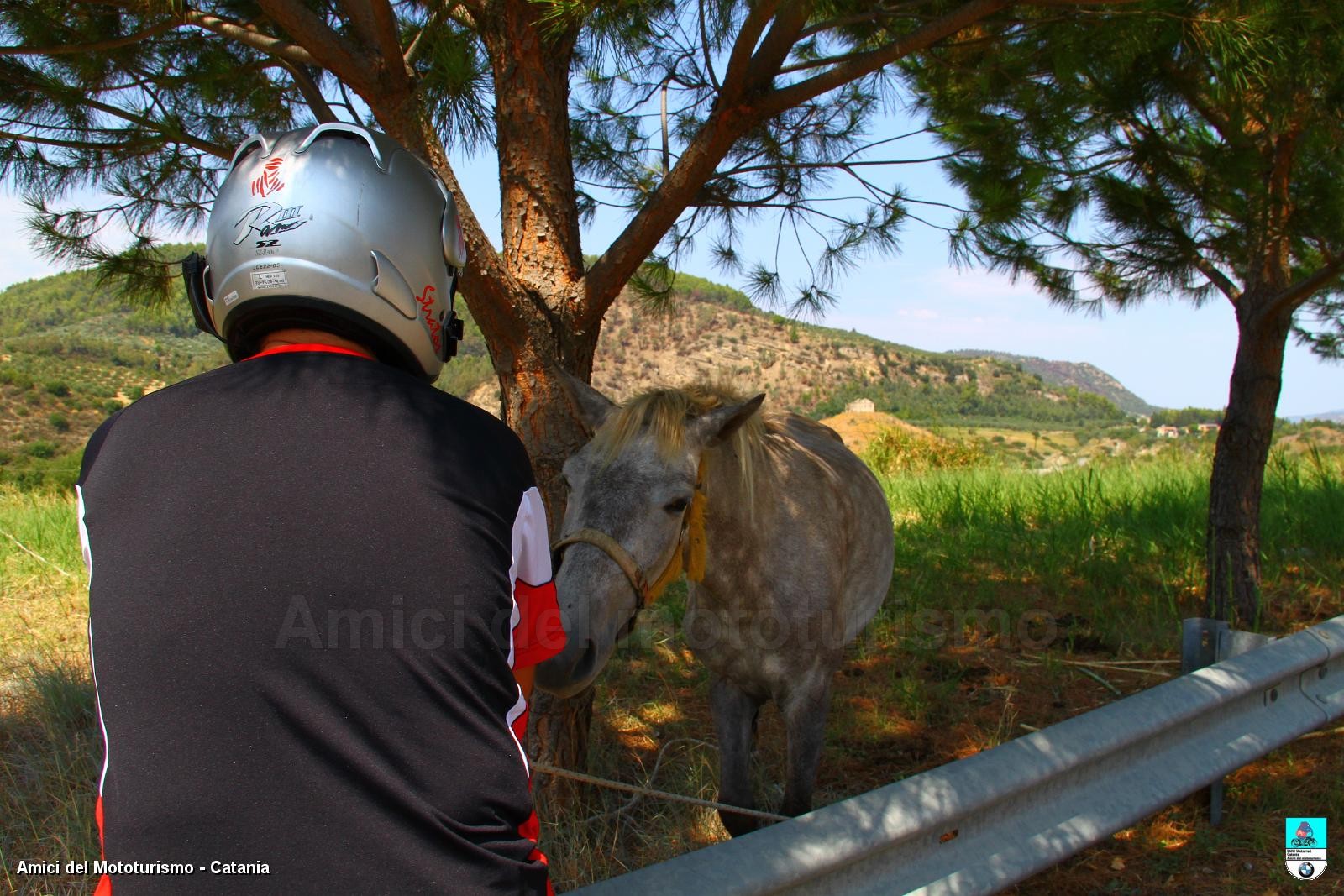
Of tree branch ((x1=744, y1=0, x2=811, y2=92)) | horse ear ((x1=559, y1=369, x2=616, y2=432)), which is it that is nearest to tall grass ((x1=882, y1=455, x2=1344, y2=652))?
horse ear ((x1=559, y1=369, x2=616, y2=432))

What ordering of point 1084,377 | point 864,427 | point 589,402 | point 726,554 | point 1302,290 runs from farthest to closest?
point 1084,377, point 864,427, point 1302,290, point 726,554, point 589,402

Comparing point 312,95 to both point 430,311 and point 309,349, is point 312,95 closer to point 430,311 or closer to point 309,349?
point 430,311

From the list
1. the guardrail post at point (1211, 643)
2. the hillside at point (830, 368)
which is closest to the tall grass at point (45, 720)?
the guardrail post at point (1211, 643)

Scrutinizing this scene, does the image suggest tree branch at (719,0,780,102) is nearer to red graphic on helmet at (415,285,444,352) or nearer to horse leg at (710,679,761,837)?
red graphic on helmet at (415,285,444,352)

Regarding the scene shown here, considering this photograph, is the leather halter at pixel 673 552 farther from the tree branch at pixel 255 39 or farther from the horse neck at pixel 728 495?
the tree branch at pixel 255 39

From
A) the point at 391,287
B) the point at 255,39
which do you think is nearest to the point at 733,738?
the point at 391,287

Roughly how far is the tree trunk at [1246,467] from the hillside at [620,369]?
552 inches

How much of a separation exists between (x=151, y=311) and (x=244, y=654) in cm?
463

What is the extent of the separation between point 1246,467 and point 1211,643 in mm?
2557

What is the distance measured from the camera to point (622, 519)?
7.70 feet

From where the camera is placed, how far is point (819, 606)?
3.06m

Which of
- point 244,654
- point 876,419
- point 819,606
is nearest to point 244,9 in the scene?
point 819,606

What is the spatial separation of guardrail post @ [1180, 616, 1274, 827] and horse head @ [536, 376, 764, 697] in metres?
2.20

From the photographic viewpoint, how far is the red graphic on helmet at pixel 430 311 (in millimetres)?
1668
